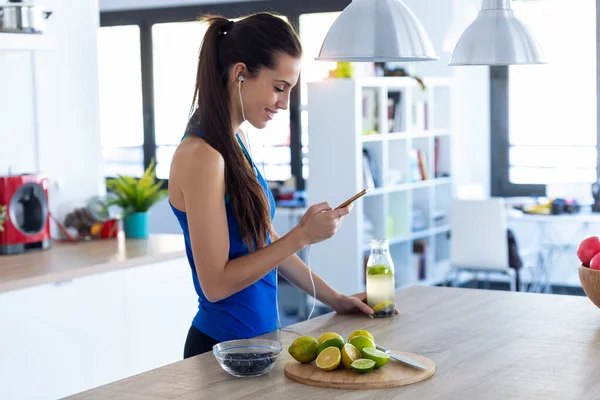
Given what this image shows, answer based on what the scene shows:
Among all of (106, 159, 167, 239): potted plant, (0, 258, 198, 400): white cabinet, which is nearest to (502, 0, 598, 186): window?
(106, 159, 167, 239): potted plant

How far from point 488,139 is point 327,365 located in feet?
19.6

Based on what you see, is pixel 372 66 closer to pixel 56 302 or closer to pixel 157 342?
pixel 157 342

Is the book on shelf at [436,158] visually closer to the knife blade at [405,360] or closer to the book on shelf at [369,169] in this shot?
the book on shelf at [369,169]

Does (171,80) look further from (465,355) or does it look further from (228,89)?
(465,355)

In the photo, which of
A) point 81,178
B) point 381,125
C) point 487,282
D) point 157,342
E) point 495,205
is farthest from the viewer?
point 487,282

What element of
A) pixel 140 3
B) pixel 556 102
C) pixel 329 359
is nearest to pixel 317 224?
pixel 329 359

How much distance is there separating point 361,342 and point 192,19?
21.8 feet

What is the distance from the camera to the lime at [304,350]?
189 cm

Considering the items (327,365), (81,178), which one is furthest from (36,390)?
(327,365)

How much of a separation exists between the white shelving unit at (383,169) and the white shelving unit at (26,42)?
2535mm

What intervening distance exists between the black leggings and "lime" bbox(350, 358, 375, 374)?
0.50 m

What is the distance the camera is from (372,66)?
20.7ft

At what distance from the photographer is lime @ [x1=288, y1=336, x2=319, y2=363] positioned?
1888mm

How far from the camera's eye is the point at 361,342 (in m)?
1.89
